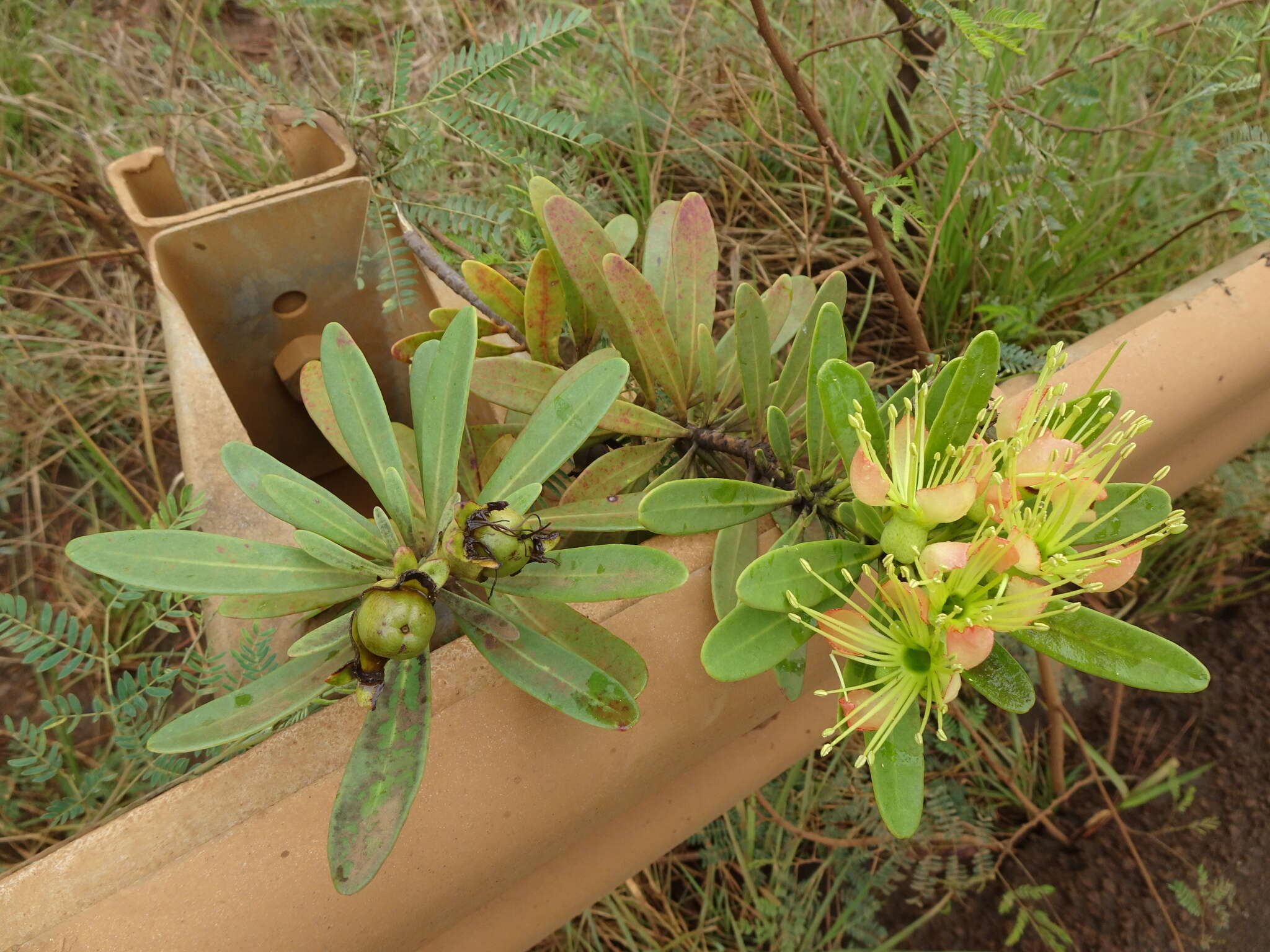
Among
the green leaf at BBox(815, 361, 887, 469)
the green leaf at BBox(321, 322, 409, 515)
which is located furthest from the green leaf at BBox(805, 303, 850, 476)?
the green leaf at BBox(321, 322, 409, 515)

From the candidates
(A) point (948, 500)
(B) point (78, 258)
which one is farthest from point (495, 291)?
(B) point (78, 258)

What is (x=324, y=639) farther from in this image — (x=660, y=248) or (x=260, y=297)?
(x=260, y=297)

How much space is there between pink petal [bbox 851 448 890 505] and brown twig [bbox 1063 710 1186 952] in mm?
859

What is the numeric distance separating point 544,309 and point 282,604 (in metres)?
0.34

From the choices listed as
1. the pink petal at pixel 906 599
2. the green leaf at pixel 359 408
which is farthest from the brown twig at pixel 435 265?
the pink petal at pixel 906 599

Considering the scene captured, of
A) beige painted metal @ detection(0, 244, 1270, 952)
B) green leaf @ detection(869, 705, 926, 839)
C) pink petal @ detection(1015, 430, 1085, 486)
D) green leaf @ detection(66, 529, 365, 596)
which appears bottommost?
beige painted metal @ detection(0, 244, 1270, 952)

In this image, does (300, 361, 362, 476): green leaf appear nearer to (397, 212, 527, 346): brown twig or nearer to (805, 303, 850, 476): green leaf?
(397, 212, 527, 346): brown twig

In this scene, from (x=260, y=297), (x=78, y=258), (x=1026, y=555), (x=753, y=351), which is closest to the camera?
(x=1026, y=555)

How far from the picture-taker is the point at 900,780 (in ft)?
1.77

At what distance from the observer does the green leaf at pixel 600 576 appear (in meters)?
0.55

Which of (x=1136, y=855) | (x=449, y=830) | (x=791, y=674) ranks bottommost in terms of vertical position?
(x=1136, y=855)

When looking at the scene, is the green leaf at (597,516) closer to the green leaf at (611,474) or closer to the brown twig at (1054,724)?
the green leaf at (611,474)

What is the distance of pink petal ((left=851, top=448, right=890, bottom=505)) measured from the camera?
528mm

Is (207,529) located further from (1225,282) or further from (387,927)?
(1225,282)
